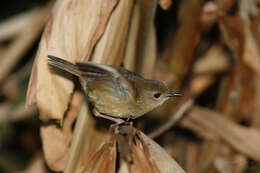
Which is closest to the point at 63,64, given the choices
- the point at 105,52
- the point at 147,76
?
the point at 105,52

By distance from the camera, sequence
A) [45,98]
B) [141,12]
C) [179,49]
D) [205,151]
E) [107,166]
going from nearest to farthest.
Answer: [107,166] → [45,98] → [141,12] → [179,49] → [205,151]

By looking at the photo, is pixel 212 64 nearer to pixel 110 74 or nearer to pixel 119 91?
pixel 119 91

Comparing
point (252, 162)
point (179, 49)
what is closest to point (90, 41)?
point (179, 49)

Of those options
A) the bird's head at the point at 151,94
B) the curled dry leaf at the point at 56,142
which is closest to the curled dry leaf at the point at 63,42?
the curled dry leaf at the point at 56,142

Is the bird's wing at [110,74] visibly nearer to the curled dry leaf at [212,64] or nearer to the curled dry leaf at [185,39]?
the curled dry leaf at [185,39]

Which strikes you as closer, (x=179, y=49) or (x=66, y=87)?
(x=66, y=87)

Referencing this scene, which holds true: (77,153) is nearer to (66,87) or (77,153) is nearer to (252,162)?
(66,87)
